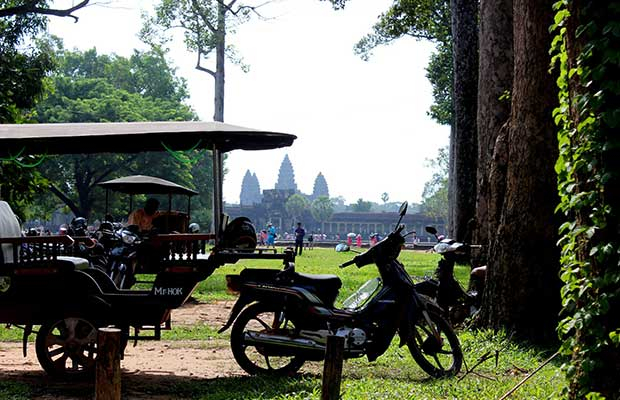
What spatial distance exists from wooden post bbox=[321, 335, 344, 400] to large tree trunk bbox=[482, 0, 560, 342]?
487 centimetres

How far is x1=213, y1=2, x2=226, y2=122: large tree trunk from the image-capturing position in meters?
30.8

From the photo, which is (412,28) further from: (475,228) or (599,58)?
(599,58)

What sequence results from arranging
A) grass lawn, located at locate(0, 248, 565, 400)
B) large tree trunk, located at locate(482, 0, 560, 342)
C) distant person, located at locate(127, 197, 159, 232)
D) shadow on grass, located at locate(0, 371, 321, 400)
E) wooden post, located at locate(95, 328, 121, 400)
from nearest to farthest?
wooden post, located at locate(95, 328, 121, 400) → grass lawn, located at locate(0, 248, 565, 400) → shadow on grass, located at locate(0, 371, 321, 400) → large tree trunk, located at locate(482, 0, 560, 342) → distant person, located at locate(127, 197, 159, 232)

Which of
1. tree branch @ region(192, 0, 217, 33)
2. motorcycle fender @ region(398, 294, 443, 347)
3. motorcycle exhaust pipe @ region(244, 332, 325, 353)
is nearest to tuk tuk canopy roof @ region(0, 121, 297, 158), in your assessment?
motorcycle exhaust pipe @ region(244, 332, 325, 353)

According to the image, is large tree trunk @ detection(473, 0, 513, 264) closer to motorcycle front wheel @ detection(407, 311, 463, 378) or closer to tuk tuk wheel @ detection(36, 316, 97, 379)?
motorcycle front wheel @ detection(407, 311, 463, 378)

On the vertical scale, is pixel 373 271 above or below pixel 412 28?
below

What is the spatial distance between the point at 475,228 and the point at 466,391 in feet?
22.8

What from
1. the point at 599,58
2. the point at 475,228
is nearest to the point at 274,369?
the point at 599,58

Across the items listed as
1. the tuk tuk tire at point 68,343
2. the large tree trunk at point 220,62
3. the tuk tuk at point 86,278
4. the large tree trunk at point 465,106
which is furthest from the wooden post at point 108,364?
the large tree trunk at point 220,62

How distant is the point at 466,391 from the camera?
23.6ft

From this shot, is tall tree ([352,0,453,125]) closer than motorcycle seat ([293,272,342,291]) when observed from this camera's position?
No

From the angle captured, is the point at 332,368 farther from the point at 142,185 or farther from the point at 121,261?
the point at 142,185

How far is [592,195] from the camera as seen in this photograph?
5242 mm

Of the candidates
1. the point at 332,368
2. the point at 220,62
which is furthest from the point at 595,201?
the point at 220,62
